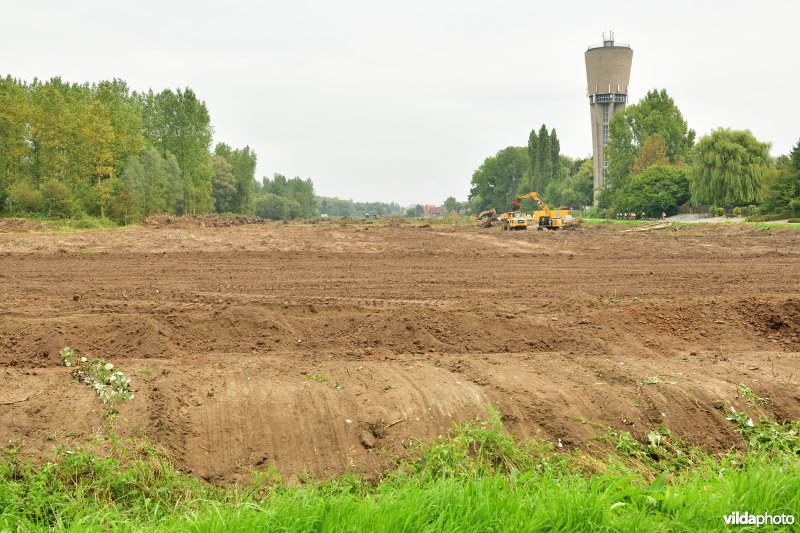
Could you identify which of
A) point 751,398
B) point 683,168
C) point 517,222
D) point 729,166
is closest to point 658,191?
point 683,168

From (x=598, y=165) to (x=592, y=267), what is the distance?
87.8 meters

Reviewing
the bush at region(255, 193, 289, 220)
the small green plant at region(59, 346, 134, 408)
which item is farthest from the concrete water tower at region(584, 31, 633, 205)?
the small green plant at region(59, 346, 134, 408)

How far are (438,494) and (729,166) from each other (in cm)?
5924

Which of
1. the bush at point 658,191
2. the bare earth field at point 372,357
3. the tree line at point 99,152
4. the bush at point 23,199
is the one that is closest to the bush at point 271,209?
the tree line at point 99,152

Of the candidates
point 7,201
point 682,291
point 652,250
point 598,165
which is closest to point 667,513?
point 682,291

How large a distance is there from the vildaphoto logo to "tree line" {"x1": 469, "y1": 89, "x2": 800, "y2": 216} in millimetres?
46224

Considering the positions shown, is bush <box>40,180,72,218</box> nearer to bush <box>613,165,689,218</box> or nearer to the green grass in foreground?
the green grass in foreground

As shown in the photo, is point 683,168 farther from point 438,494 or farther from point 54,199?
point 438,494

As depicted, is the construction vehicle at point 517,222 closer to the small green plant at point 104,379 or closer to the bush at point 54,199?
the bush at point 54,199

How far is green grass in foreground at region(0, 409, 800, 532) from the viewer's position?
13.4 feet

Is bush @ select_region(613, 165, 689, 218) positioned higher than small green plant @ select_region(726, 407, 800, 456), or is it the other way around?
bush @ select_region(613, 165, 689, 218)

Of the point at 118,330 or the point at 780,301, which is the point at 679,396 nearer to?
the point at 780,301

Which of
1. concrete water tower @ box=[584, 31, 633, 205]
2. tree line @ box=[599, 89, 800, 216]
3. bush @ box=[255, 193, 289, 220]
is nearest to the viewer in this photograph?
tree line @ box=[599, 89, 800, 216]

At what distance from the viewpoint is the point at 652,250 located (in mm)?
26453
